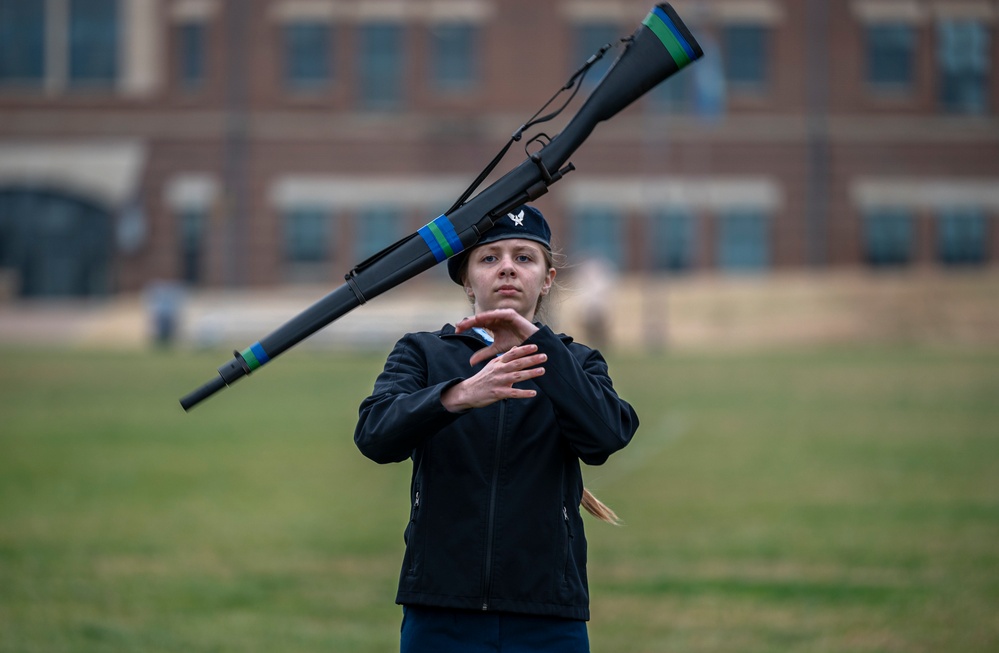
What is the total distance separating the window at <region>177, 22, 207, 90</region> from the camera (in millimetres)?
49094

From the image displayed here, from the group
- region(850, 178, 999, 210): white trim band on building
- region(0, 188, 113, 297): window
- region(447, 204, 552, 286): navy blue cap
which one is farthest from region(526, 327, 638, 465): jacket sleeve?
region(0, 188, 113, 297): window

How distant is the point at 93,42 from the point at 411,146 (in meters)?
10.7

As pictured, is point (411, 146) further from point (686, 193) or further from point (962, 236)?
point (962, 236)

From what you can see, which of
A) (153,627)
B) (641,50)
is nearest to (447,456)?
(641,50)

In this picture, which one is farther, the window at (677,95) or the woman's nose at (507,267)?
the window at (677,95)

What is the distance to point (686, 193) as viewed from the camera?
161ft

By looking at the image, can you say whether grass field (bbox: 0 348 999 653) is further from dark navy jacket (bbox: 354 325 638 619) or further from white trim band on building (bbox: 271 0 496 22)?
white trim band on building (bbox: 271 0 496 22)

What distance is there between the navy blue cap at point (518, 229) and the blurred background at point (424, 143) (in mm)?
44693

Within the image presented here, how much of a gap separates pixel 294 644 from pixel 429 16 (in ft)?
143

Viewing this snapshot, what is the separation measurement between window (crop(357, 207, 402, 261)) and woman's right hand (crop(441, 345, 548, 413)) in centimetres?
4560

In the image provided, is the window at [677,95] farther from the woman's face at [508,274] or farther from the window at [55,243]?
the woman's face at [508,274]

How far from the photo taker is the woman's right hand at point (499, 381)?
3.58 meters

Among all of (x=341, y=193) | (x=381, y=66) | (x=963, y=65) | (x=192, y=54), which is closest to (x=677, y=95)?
(x=963, y=65)

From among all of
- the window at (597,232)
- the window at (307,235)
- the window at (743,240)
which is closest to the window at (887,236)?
the window at (743,240)
